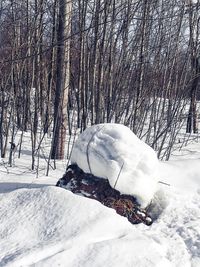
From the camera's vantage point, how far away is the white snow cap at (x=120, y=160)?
140 inches

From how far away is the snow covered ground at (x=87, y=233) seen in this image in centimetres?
240

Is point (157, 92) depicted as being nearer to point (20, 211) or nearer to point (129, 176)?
point (129, 176)

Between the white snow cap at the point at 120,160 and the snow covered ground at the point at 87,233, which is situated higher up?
the white snow cap at the point at 120,160

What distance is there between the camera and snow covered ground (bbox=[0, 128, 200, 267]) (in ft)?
7.88

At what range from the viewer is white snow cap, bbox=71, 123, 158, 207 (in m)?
3.55

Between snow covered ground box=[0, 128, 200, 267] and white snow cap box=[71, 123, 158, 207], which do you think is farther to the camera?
white snow cap box=[71, 123, 158, 207]

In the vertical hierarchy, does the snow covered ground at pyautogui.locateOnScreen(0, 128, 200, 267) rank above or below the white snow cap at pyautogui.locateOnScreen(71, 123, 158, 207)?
below

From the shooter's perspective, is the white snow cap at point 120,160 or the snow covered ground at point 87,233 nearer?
the snow covered ground at point 87,233

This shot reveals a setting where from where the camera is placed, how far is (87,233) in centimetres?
265

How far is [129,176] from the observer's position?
3576 millimetres

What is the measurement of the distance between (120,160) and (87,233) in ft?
3.56

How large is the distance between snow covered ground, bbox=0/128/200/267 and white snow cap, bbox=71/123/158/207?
256 millimetres

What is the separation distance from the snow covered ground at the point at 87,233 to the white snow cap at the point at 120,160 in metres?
0.26

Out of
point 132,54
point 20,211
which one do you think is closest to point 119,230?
point 20,211
